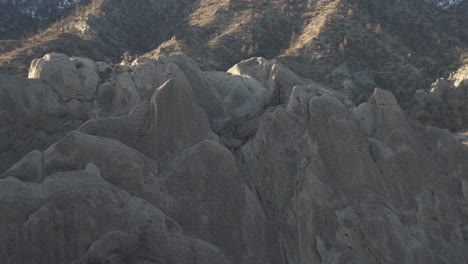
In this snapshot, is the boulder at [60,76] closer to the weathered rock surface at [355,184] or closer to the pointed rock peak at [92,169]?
the pointed rock peak at [92,169]

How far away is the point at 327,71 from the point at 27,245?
5287cm

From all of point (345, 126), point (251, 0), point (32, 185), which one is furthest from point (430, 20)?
point (32, 185)

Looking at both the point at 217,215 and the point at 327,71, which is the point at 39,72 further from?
the point at 327,71

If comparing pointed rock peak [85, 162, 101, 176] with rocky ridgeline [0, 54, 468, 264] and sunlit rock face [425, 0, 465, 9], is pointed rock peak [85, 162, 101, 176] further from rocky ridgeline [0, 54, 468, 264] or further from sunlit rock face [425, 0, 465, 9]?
sunlit rock face [425, 0, 465, 9]

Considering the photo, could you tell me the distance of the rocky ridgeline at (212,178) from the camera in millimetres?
12180

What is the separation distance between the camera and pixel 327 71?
60188 mm

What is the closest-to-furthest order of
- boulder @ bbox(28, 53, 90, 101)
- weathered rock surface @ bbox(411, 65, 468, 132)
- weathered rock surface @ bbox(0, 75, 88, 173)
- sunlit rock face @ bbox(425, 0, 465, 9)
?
weathered rock surface @ bbox(0, 75, 88, 173) < boulder @ bbox(28, 53, 90, 101) < weathered rock surface @ bbox(411, 65, 468, 132) < sunlit rock face @ bbox(425, 0, 465, 9)

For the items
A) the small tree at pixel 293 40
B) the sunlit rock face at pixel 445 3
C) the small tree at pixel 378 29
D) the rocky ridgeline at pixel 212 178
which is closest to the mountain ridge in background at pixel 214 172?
the rocky ridgeline at pixel 212 178

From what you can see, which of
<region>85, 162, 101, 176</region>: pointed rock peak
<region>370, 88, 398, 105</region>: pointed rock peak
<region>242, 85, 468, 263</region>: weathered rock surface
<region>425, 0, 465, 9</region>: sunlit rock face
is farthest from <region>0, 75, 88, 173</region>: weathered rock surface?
<region>425, 0, 465, 9</region>: sunlit rock face

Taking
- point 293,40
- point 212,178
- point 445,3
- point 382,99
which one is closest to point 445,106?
point 382,99

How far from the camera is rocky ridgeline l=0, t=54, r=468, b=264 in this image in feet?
40.0

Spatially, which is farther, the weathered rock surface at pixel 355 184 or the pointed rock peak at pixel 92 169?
the weathered rock surface at pixel 355 184

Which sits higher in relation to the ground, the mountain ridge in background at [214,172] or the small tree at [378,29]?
the mountain ridge in background at [214,172]

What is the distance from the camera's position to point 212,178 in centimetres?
1527
